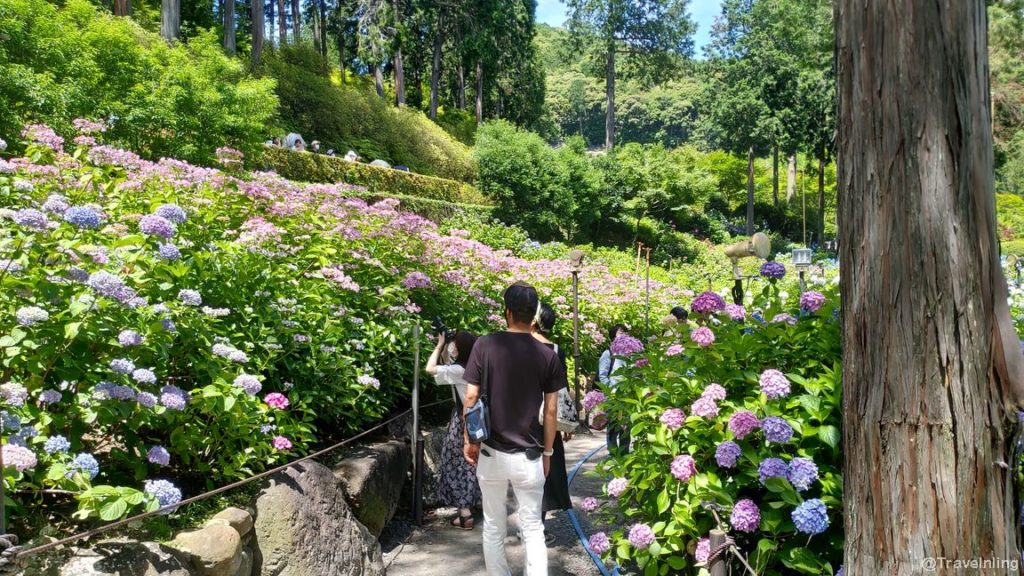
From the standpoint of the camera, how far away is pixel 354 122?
2397 cm

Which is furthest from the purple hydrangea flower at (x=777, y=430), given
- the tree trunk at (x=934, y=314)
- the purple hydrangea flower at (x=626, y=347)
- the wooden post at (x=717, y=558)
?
the purple hydrangea flower at (x=626, y=347)

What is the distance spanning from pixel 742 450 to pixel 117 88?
8622 millimetres

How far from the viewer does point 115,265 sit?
2908 mm

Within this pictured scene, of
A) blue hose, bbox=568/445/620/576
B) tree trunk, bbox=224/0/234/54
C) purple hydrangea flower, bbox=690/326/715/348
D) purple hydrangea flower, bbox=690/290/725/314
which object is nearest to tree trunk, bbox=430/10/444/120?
tree trunk, bbox=224/0/234/54

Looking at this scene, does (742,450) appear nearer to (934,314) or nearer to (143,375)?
(934,314)

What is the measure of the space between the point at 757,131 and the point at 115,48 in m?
29.7

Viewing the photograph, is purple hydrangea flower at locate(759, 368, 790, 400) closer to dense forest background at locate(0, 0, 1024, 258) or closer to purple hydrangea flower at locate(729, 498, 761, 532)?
purple hydrangea flower at locate(729, 498, 761, 532)

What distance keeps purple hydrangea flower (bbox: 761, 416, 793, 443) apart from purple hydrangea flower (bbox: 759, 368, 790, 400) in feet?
0.48

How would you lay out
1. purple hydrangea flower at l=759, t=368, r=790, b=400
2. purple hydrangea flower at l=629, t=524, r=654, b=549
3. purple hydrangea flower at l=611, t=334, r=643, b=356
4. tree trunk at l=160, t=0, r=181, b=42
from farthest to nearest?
tree trunk at l=160, t=0, r=181, b=42 → purple hydrangea flower at l=611, t=334, r=643, b=356 → purple hydrangea flower at l=629, t=524, r=654, b=549 → purple hydrangea flower at l=759, t=368, r=790, b=400

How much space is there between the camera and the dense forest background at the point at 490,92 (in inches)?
326

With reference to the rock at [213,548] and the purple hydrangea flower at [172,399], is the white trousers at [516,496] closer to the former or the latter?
the rock at [213,548]

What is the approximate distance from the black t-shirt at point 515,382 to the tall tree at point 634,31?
37.1 m

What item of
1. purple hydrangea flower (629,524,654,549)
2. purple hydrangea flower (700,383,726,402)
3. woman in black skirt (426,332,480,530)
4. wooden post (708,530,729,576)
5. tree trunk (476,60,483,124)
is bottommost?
woman in black skirt (426,332,480,530)

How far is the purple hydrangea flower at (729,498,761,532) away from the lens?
2.64m
